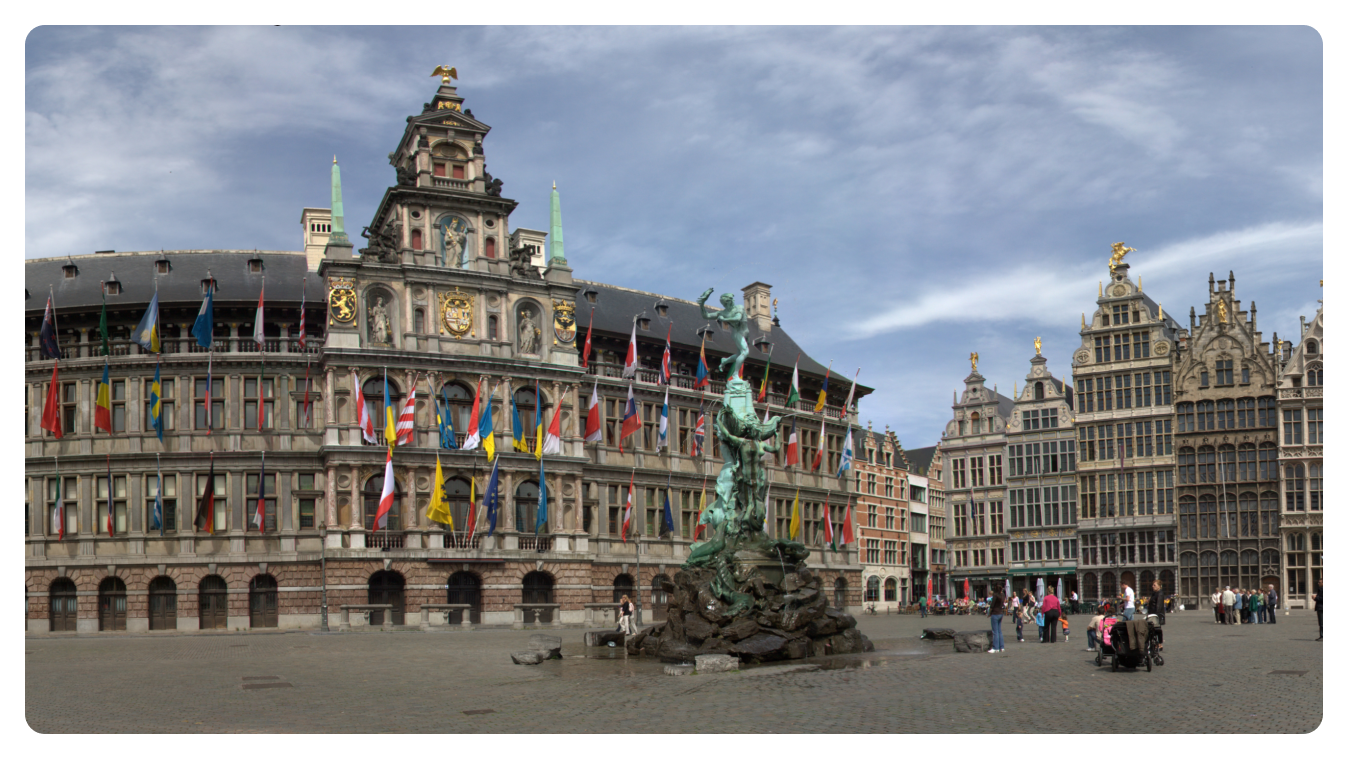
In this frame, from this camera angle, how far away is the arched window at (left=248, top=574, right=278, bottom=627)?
55.5 m

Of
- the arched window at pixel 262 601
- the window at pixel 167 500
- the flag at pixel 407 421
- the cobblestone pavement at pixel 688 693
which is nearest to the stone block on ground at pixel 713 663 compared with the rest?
the cobblestone pavement at pixel 688 693

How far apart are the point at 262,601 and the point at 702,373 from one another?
22302mm

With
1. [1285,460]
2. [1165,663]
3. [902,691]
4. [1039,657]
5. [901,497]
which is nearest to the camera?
[902,691]

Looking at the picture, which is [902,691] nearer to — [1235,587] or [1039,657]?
[1039,657]

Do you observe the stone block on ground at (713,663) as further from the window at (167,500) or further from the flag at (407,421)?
the window at (167,500)

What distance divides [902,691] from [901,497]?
74.7 metres

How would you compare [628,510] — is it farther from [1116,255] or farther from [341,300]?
[1116,255]

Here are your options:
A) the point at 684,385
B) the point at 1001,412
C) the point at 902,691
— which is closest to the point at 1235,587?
the point at 1001,412

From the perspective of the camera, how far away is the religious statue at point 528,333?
60.4m

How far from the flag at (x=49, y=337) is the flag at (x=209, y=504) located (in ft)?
24.9

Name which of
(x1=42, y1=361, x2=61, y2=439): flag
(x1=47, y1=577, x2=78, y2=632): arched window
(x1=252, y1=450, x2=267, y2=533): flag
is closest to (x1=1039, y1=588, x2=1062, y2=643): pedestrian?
(x1=252, y1=450, x2=267, y2=533): flag

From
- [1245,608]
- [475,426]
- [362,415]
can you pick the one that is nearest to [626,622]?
[362,415]

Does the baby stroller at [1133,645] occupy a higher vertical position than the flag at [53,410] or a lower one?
lower

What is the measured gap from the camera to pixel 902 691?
20.1 m
